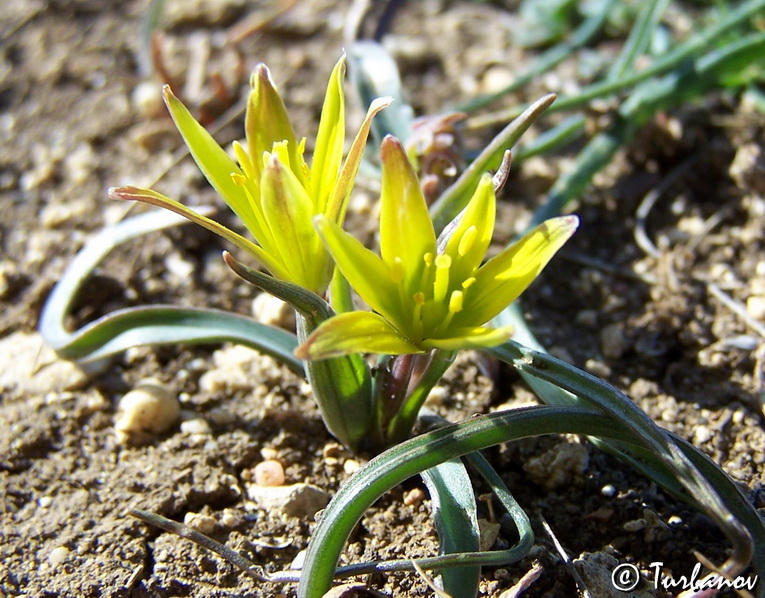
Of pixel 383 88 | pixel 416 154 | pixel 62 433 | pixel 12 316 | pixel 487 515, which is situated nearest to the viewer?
pixel 487 515

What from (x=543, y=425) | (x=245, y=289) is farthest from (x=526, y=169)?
(x=543, y=425)

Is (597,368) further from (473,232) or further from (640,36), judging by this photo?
(640,36)

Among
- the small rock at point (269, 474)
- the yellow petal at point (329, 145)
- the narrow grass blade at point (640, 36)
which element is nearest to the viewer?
the yellow petal at point (329, 145)

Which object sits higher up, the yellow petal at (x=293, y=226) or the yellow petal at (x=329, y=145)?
the yellow petal at (x=329, y=145)

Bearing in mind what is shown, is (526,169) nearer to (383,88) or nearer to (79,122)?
(383,88)

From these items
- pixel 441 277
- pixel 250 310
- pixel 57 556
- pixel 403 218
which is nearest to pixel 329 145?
pixel 403 218

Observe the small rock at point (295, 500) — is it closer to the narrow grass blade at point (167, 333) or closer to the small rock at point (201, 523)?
the small rock at point (201, 523)

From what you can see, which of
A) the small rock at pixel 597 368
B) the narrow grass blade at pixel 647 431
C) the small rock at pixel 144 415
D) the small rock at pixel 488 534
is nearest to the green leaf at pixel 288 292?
the narrow grass blade at pixel 647 431
